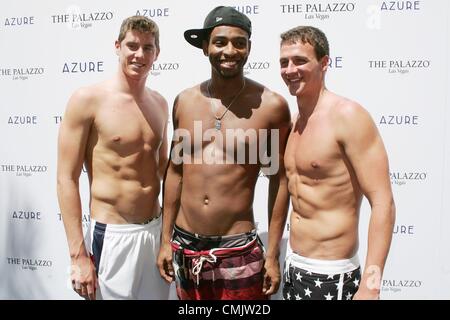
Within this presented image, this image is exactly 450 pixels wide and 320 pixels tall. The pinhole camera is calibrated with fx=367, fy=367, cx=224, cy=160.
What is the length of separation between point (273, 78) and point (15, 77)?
6.76ft

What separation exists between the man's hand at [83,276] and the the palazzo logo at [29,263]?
1383 mm

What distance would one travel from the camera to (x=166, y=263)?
1.95 metres

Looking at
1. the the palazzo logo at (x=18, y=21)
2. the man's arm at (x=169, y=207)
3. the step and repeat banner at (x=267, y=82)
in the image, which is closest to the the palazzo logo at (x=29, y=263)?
the step and repeat banner at (x=267, y=82)

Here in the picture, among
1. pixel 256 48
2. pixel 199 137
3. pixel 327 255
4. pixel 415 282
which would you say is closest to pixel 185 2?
pixel 256 48

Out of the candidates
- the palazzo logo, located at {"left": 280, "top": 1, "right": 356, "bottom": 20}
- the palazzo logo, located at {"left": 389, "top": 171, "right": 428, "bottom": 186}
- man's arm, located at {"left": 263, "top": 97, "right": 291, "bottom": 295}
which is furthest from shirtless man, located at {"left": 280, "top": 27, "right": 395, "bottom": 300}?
the palazzo logo, located at {"left": 389, "top": 171, "right": 428, "bottom": 186}

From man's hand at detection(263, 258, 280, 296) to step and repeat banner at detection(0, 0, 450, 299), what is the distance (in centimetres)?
77

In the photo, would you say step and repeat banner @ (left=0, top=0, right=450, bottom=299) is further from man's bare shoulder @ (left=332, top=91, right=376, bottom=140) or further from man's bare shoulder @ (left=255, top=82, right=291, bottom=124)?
man's bare shoulder @ (left=332, top=91, right=376, bottom=140)

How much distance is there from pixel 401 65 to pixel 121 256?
2.07 metres

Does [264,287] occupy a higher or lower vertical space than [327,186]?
lower

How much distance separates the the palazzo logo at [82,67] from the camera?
2.76 m

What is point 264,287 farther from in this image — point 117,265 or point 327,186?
point 117,265

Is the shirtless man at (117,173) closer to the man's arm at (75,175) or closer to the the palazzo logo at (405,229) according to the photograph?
the man's arm at (75,175)

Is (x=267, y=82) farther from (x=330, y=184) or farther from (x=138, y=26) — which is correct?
(x=330, y=184)

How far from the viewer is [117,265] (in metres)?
1.96
